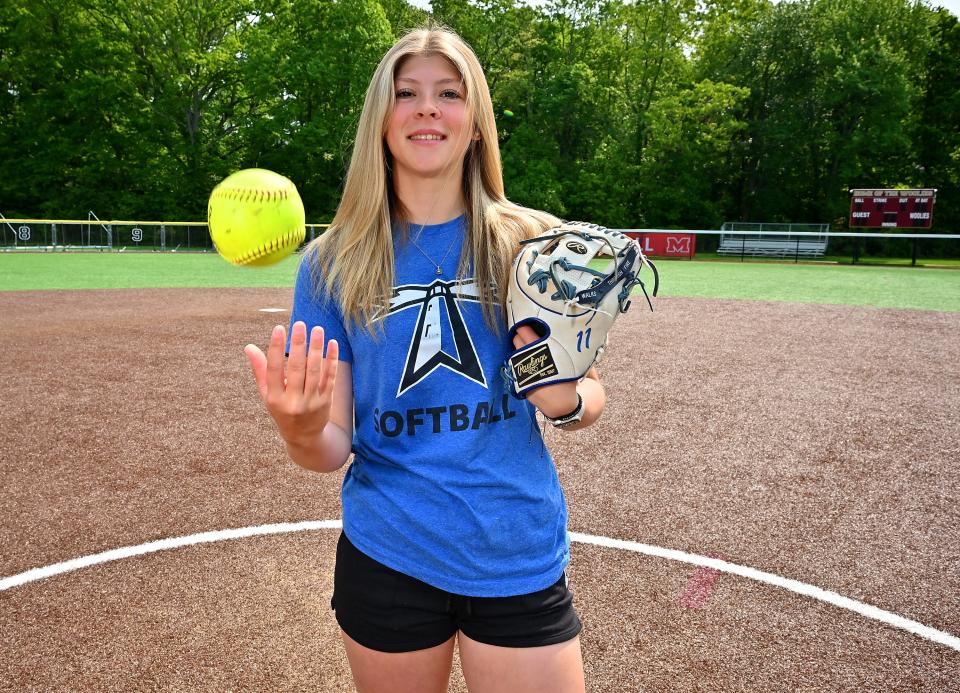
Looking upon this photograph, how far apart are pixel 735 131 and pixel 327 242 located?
151ft

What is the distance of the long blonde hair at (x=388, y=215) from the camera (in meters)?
1.87

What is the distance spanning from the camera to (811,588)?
12.1ft

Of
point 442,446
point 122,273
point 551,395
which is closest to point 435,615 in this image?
point 442,446

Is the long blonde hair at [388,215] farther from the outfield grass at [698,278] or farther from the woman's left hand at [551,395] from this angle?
the outfield grass at [698,278]

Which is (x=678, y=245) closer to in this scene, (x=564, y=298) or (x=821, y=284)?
(x=821, y=284)

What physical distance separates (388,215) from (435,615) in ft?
3.36

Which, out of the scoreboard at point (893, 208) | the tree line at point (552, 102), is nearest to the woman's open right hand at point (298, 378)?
the scoreboard at point (893, 208)

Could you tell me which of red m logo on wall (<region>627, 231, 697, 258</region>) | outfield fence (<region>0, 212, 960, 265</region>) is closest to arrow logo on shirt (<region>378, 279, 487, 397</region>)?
outfield fence (<region>0, 212, 960, 265</region>)

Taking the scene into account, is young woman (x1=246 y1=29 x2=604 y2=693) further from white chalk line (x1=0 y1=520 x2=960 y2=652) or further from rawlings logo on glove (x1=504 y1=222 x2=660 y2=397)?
white chalk line (x1=0 y1=520 x2=960 y2=652)

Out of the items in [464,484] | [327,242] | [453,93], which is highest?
[453,93]

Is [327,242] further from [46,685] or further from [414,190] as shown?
[46,685]

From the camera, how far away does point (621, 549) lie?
13.5ft

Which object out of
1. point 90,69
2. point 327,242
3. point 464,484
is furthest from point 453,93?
point 90,69

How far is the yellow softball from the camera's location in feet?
9.61
